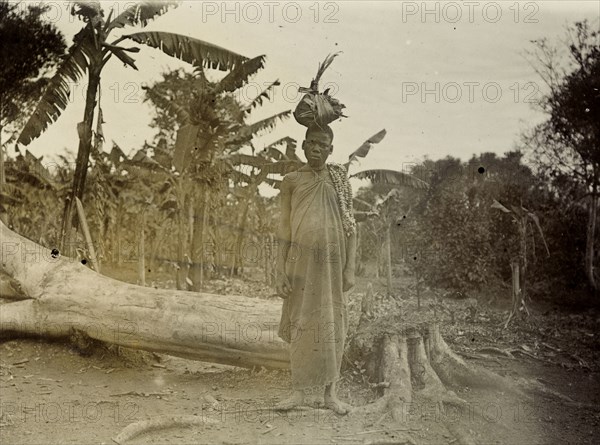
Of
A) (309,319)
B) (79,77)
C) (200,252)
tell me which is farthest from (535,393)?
(79,77)

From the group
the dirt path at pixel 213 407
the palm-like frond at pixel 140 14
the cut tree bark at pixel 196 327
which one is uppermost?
the palm-like frond at pixel 140 14

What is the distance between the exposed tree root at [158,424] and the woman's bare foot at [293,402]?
0.51 metres

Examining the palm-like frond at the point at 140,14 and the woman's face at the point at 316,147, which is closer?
the woman's face at the point at 316,147

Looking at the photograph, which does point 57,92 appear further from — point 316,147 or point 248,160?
point 316,147

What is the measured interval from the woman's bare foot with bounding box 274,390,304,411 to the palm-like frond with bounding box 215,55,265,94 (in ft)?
17.8

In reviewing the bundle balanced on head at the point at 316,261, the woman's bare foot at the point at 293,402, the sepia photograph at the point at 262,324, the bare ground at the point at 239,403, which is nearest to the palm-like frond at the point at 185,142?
the sepia photograph at the point at 262,324

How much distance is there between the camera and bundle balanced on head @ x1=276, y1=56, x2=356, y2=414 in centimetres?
362

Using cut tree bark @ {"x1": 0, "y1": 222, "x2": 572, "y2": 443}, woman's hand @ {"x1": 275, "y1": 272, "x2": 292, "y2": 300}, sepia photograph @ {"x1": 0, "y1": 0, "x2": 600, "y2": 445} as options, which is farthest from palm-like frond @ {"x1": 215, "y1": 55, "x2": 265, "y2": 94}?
Result: woman's hand @ {"x1": 275, "y1": 272, "x2": 292, "y2": 300}

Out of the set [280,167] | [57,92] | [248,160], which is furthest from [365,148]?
[57,92]

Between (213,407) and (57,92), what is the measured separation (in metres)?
5.27

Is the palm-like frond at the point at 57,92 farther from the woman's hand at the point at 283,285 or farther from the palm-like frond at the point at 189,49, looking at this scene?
the woman's hand at the point at 283,285

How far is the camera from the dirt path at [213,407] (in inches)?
135

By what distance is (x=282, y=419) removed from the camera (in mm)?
3570

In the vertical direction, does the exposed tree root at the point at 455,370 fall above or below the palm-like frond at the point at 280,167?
below
